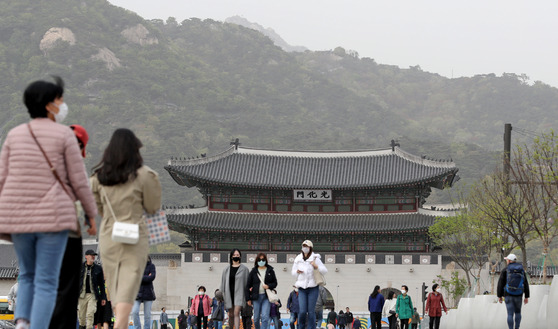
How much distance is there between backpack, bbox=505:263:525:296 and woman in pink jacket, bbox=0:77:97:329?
34.8ft

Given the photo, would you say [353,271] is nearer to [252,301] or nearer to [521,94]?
[252,301]

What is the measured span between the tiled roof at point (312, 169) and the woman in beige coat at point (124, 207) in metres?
38.1

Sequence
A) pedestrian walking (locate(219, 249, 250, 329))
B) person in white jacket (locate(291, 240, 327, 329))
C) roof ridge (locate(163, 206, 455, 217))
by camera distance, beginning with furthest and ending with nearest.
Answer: roof ridge (locate(163, 206, 455, 217)) → pedestrian walking (locate(219, 249, 250, 329)) → person in white jacket (locate(291, 240, 327, 329))

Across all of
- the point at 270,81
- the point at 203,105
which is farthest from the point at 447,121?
the point at 203,105

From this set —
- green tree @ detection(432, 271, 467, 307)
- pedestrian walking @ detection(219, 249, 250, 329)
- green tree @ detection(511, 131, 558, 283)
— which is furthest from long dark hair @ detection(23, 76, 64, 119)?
green tree @ detection(432, 271, 467, 307)

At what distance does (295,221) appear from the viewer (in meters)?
47.6

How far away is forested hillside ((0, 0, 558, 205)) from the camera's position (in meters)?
115

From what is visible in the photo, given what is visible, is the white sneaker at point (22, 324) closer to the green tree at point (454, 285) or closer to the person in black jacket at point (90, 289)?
the person in black jacket at point (90, 289)

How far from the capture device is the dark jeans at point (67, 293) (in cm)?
745

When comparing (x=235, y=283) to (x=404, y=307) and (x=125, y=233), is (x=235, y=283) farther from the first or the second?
(x=125, y=233)

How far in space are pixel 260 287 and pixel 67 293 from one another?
30.2 feet

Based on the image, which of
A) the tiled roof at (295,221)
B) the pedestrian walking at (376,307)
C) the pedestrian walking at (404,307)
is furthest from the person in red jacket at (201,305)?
the tiled roof at (295,221)

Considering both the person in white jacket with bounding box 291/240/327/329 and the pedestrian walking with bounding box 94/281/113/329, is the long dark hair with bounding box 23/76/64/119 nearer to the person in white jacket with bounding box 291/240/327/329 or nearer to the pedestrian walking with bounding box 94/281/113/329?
the pedestrian walking with bounding box 94/281/113/329

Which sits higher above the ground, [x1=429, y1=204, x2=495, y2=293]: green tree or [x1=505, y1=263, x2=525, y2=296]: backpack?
[x1=429, y1=204, x2=495, y2=293]: green tree
